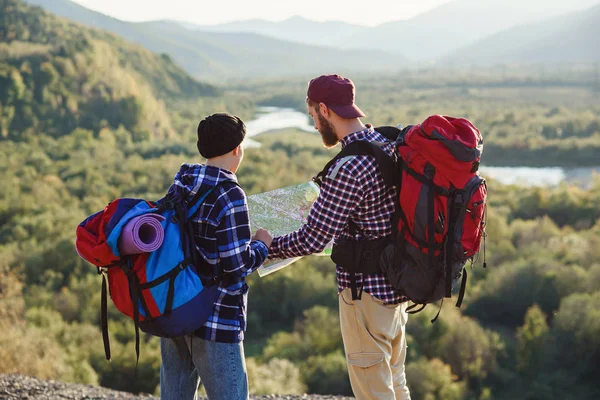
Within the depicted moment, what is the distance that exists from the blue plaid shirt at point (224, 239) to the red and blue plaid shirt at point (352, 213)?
34 centimetres

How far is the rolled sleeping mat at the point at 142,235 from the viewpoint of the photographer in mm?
2262

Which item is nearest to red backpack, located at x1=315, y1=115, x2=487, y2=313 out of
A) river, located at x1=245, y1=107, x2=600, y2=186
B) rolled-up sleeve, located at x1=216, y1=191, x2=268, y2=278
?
rolled-up sleeve, located at x1=216, y1=191, x2=268, y2=278

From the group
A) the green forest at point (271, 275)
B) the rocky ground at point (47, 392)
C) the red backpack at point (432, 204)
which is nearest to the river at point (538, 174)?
the green forest at point (271, 275)

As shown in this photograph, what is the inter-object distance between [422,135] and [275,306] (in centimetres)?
1452

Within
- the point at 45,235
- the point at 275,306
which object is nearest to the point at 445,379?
the point at 275,306

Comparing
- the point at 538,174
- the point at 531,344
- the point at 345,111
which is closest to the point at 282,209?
the point at 345,111

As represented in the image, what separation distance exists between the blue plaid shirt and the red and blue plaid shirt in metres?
0.34

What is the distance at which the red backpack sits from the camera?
262cm

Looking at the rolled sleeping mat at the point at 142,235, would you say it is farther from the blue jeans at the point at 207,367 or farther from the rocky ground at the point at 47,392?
the rocky ground at the point at 47,392

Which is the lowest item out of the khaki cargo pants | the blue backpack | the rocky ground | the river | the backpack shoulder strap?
the river

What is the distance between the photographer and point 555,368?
11.9m

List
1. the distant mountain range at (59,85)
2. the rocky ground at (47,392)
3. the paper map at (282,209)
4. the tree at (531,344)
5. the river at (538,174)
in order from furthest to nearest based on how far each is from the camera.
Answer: the distant mountain range at (59,85) → the river at (538,174) → the tree at (531,344) → the rocky ground at (47,392) → the paper map at (282,209)

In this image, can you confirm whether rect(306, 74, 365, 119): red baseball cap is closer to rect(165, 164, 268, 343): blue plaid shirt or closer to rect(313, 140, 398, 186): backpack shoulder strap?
rect(313, 140, 398, 186): backpack shoulder strap

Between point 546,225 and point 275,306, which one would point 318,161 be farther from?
point 275,306
